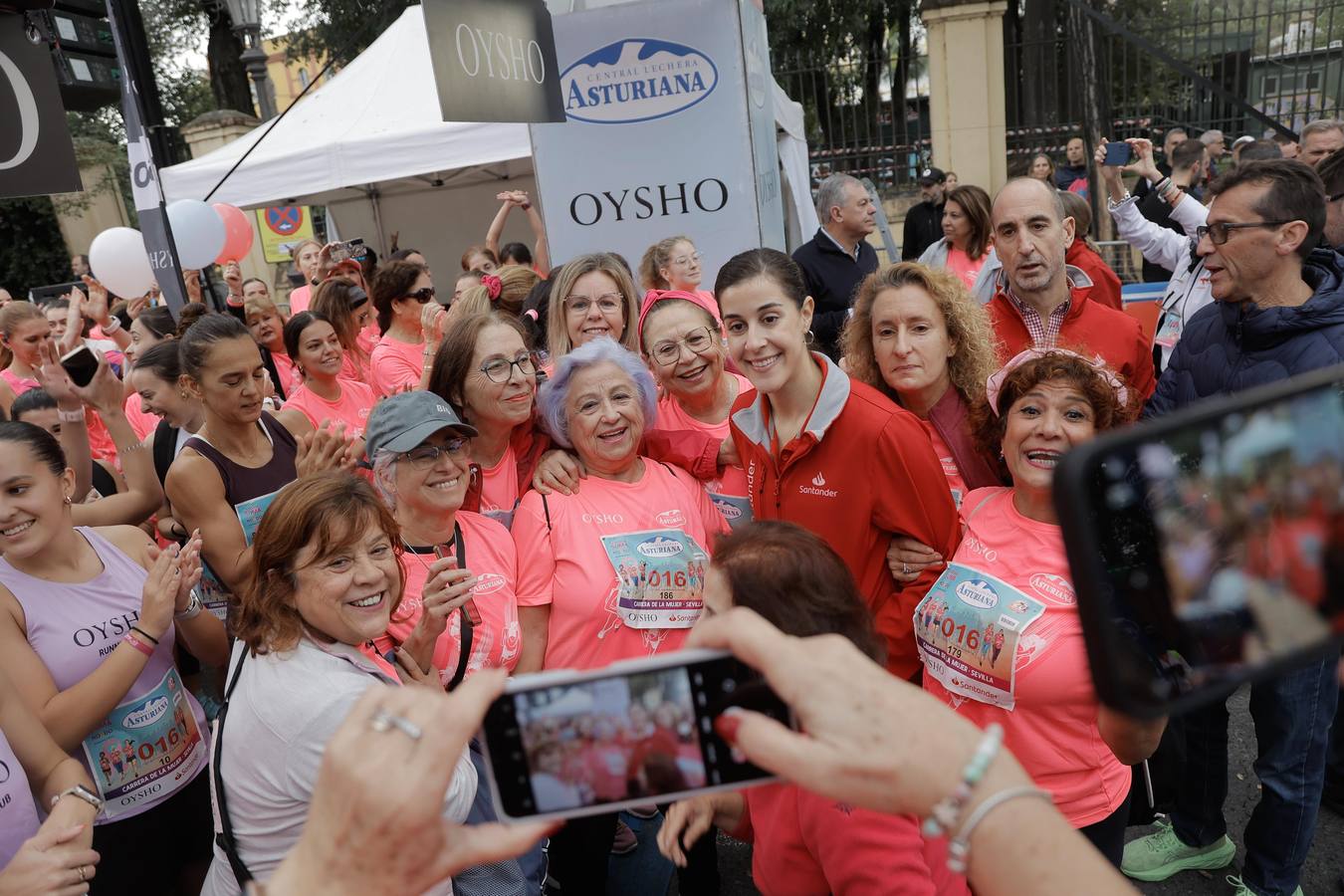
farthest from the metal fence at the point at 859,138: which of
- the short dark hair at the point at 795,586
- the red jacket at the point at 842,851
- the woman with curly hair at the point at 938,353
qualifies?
the red jacket at the point at 842,851

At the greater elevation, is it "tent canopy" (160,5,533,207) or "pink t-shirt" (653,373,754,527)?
"tent canopy" (160,5,533,207)

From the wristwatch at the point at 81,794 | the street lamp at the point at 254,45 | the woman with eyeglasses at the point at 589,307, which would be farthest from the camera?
the street lamp at the point at 254,45

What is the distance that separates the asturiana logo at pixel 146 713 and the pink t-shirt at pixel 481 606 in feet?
2.28

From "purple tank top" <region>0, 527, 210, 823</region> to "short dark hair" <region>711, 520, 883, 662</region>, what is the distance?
1.78 m

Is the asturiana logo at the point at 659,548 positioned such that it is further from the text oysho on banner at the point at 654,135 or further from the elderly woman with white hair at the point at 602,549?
the text oysho on banner at the point at 654,135

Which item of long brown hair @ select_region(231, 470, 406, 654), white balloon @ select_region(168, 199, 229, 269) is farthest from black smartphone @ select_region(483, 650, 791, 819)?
white balloon @ select_region(168, 199, 229, 269)

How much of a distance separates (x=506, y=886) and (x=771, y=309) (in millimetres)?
1699

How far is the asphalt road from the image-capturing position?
2.93m

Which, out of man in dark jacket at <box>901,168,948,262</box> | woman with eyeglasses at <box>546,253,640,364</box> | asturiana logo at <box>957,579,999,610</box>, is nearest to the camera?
asturiana logo at <box>957,579,999,610</box>

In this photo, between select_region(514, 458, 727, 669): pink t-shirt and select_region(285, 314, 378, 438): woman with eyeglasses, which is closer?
select_region(514, 458, 727, 669): pink t-shirt

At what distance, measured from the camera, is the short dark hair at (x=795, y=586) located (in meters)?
1.52

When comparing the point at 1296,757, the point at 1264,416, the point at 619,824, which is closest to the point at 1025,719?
the point at 1296,757

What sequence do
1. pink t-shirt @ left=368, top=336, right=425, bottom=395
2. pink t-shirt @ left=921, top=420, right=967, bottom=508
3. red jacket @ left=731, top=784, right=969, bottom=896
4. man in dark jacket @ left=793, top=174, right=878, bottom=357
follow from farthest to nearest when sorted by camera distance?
man in dark jacket @ left=793, top=174, right=878, bottom=357
pink t-shirt @ left=368, top=336, right=425, bottom=395
pink t-shirt @ left=921, top=420, right=967, bottom=508
red jacket @ left=731, top=784, right=969, bottom=896

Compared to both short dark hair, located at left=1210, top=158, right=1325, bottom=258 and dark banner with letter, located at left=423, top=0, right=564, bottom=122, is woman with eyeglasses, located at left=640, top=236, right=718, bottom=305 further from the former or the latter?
short dark hair, located at left=1210, top=158, right=1325, bottom=258
